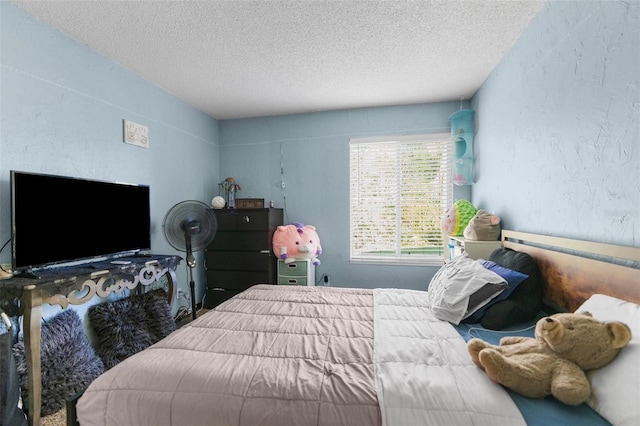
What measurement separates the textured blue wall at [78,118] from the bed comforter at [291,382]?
1347 mm

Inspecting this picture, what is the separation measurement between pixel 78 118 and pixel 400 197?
10.2 feet

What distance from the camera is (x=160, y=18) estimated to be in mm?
1793

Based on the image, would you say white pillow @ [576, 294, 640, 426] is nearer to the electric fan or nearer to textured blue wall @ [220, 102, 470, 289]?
textured blue wall @ [220, 102, 470, 289]

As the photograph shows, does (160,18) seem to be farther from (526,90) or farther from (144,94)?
(526,90)

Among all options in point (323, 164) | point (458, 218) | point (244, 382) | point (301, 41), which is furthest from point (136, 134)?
point (458, 218)

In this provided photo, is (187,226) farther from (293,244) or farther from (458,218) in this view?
(458,218)

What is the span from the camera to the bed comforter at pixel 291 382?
878 millimetres

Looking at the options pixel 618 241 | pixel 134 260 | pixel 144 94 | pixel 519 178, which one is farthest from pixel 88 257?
pixel 519 178

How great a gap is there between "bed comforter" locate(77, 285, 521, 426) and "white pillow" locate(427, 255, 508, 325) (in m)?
0.14

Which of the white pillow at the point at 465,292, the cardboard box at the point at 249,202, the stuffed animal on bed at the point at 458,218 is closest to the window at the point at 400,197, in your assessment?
the stuffed animal on bed at the point at 458,218

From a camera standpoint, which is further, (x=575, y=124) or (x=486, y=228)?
(x=486, y=228)

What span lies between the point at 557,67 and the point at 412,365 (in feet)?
5.83

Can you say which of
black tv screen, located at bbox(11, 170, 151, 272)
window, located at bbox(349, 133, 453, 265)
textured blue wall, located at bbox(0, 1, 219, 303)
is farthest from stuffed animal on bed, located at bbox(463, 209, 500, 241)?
textured blue wall, located at bbox(0, 1, 219, 303)

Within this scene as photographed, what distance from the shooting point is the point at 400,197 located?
337cm
